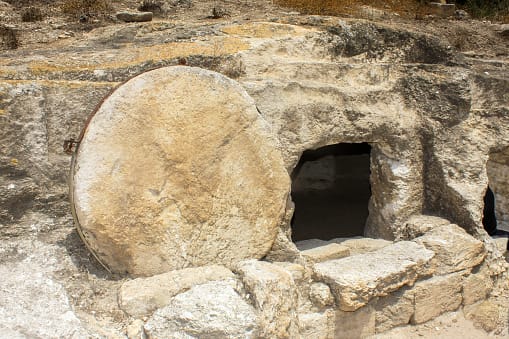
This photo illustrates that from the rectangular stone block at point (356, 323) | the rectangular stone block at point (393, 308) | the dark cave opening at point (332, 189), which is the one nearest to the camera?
the rectangular stone block at point (356, 323)

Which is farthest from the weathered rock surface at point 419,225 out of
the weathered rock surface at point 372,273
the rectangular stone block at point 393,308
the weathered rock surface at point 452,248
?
the rectangular stone block at point 393,308

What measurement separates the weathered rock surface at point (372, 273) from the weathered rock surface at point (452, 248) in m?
0.10

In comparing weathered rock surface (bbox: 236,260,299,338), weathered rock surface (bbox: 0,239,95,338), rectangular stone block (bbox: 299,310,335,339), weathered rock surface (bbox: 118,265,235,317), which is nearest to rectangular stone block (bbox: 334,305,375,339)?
rectangular stone block (bbox: 299,310,335,339)

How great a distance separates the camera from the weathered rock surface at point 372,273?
361 cm

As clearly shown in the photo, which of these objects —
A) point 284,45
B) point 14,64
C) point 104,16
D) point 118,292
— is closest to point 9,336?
point 118,292

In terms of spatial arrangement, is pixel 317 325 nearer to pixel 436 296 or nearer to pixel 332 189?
pixel 436 296

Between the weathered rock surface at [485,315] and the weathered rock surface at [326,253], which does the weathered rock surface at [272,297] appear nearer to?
the weathered rock surface at [326,253]

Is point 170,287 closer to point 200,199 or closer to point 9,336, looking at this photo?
point 200,199

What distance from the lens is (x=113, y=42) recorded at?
4422mm

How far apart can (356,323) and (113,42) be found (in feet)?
10.3

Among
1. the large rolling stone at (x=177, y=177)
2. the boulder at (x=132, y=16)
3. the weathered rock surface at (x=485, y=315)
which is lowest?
the weathered rock surface at (x=485, y=315)

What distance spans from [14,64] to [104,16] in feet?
8.55

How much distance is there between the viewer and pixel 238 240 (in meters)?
3.33

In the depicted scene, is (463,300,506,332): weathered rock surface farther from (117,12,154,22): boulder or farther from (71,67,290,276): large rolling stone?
(117,12,154,22): boulder
